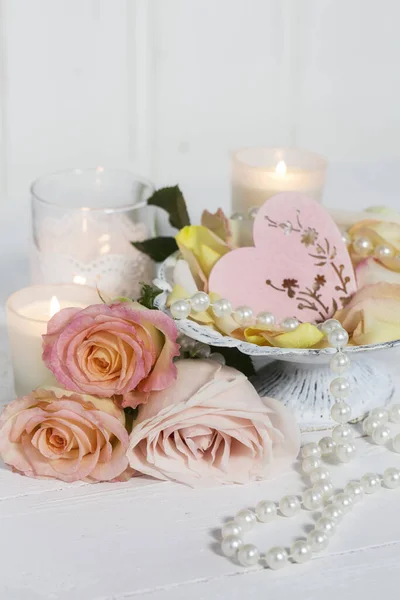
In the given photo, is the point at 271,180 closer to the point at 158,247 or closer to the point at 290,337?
the point at 158,247

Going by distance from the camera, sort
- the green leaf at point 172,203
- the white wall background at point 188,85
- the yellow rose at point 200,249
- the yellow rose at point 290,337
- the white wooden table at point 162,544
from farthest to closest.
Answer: the white wall background at point 188,85 → the green leaf at point 172,203 → the yellow rose at point 200,249 → the yellow rose at point 290,337 → the white wooden table at point 162,544

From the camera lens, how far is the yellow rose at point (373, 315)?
690 millimetres

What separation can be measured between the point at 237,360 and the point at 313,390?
0.24 ft

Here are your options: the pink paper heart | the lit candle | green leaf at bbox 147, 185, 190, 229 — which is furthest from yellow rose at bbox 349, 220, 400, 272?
the lit candle

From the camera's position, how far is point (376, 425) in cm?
74

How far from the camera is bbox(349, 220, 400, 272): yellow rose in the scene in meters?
0.84

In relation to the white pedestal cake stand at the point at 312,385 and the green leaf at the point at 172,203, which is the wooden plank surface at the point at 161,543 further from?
the green leaf at the point at 172,203

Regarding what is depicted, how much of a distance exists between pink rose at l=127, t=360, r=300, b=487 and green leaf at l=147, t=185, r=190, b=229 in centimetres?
26

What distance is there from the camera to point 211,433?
65 centimetres

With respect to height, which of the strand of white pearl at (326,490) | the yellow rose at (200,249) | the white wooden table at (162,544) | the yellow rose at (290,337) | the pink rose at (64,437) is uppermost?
the yellow rose at (200,249)

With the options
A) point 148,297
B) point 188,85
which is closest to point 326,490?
point 148,297

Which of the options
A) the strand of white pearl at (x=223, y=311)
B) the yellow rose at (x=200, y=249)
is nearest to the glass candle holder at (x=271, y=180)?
the yellow rose at (x=200, y=249)

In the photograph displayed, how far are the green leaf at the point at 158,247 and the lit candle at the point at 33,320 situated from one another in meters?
0.14

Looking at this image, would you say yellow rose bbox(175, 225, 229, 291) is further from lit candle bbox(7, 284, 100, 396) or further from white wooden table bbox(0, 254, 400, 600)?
white wooden table bbox(0, 254, 400, 600)
